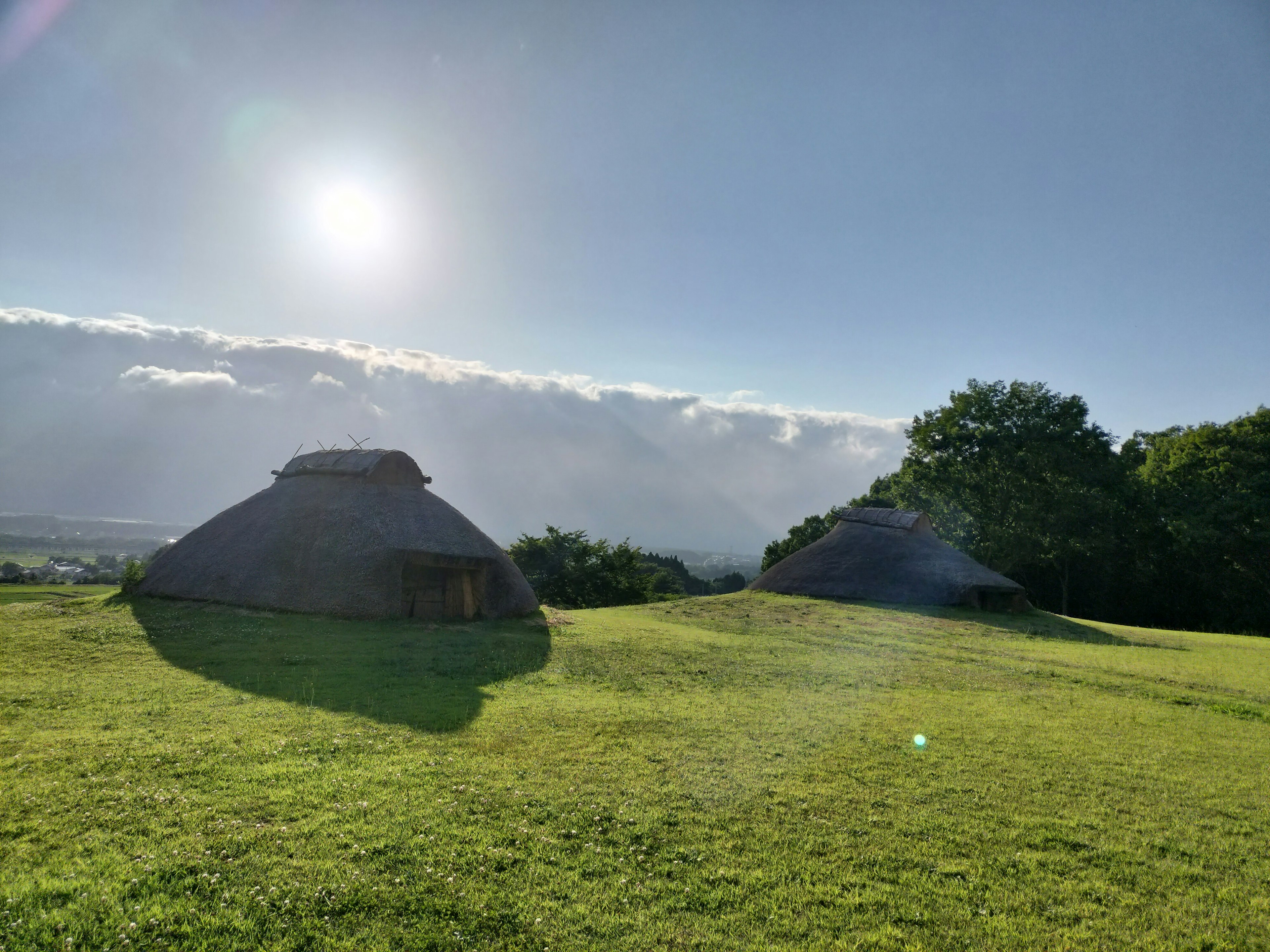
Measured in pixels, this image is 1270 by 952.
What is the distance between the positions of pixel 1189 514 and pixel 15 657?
5724cm

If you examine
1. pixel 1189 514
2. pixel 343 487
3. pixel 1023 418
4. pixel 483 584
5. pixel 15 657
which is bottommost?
pixel 15 657

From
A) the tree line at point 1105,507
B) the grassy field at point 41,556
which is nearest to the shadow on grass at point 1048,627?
the tree line at point 1105,507

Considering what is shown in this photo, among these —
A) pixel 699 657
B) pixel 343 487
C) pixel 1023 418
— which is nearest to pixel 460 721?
pixel 699 657

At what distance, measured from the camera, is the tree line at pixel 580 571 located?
45375 mm

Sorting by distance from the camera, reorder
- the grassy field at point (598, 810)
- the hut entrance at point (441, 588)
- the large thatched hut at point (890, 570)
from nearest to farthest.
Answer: the grassy field at point (598, 810), the hut entrance at point (441, 588), the large thatched hut at point (890, 570)

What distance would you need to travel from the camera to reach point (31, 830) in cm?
607

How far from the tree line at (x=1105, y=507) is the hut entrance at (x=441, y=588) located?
39.0m

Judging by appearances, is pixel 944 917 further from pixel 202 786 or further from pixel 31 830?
pixel 31 830

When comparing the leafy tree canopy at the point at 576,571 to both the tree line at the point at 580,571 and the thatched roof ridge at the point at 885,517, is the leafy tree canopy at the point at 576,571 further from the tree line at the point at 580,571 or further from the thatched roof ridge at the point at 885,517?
the thatched roof ridge at the point at 885,517

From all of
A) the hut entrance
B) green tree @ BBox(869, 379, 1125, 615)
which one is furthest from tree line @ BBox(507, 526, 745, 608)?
green tree @ BBox(869, 379, 1125, 615)

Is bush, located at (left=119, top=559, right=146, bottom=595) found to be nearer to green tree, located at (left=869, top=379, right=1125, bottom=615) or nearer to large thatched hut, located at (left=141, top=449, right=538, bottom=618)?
large thatched hut, located at (left=141, top=449, right=538, bottom=618)

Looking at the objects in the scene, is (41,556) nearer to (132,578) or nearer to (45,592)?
(45,592)

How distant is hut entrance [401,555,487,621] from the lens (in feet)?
72.9

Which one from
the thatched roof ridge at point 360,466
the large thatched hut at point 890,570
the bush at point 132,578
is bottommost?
the bush at point 132,578
